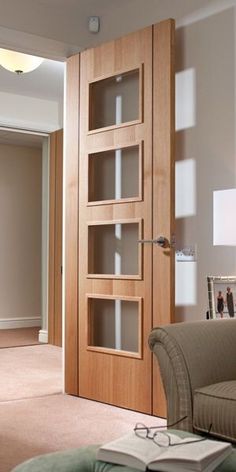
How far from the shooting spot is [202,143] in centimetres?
337

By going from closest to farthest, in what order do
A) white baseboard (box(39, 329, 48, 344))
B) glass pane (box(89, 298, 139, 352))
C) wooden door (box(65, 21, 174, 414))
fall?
wooden door (box(65, 21, 174, 414)), glass pane (box(89, 298, 139, 352)), white baseboard (box(39, 329, 48, 344))

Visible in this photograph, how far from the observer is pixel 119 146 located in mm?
3605

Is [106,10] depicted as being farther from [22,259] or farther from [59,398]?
[22,259]

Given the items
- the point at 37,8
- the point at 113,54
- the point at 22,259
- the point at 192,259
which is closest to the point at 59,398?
the point at 192,259

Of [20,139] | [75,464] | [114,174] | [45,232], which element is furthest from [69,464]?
[20,139]

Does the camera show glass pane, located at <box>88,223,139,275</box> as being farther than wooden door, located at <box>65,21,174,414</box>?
Yes

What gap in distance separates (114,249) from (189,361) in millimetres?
1506

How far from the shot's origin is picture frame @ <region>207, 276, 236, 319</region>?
309 cm

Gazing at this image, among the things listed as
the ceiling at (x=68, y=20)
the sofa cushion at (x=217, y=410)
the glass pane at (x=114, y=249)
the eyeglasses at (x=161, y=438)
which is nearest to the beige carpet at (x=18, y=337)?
the glass pane at (x=114, y=249)

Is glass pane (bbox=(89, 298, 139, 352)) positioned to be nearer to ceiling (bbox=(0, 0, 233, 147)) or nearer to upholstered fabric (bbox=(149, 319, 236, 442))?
upholstered fabric (bbox=(149, 319, 236, 442))

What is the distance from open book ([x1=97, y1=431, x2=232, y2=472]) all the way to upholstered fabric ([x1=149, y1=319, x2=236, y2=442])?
0.74 metres

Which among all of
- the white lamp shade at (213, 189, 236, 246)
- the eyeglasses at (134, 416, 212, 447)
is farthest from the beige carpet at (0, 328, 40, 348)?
the eyeglasses at (134, 416, 212, 447)

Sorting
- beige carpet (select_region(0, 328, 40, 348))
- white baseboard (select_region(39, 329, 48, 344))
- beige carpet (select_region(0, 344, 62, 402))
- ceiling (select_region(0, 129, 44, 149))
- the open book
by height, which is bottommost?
beige carpet (select_region(0, 344, 62, 402))

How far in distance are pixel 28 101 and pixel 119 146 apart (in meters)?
3.05
